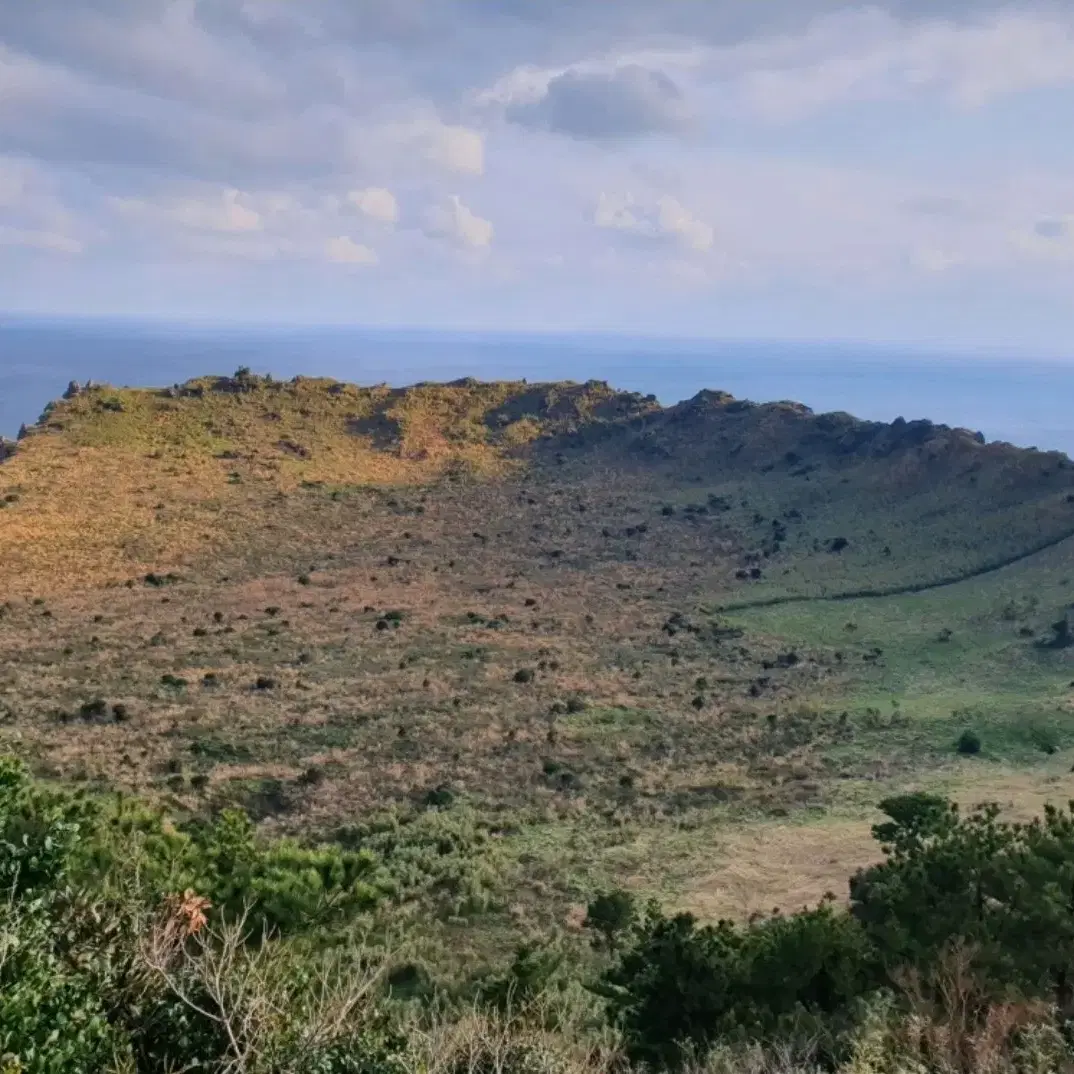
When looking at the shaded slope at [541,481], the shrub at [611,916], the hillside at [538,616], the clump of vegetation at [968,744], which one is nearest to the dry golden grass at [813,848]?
the hillside at [538,616]

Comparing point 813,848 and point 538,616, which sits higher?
point 538,616

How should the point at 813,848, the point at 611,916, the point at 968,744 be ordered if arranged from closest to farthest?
the point at 611,916, the point at 813,848, the point at 968,744

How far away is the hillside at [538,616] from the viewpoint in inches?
980

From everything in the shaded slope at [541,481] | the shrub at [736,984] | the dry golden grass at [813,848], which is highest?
the shaded slope at [541,481]

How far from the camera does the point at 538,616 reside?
4659 cm

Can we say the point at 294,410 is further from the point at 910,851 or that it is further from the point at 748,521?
the point at 910,851

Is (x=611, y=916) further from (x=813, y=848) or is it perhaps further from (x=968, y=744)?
(x=968, y=744)

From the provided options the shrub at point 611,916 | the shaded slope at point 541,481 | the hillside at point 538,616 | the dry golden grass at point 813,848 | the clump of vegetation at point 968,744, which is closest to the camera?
the shrub at point 611,916

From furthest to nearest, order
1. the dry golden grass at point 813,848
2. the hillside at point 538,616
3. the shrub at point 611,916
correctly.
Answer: the hillside at point 538,616 < the dry golden grass at point 813,848 < the shrub at point 611,916

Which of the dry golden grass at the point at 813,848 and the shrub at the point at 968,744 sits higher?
the shrub at the point at 968,744

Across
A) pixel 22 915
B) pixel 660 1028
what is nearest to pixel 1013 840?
pixel 660 1028

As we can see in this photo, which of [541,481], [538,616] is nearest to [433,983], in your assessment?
[538,616]

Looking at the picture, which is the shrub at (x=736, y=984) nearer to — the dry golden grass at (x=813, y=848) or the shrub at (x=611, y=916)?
the shrub at (x=611, y=916)

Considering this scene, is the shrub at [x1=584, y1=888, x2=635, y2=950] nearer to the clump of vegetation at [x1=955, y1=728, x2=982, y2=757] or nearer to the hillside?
the hillside
